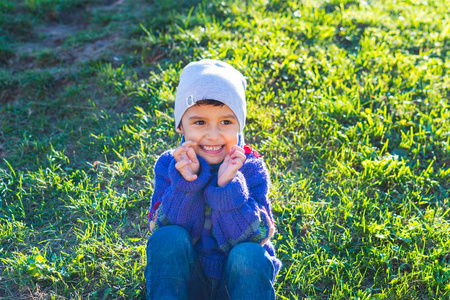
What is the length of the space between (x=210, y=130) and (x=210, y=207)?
1.42 ft

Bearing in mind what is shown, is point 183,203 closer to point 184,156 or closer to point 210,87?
point 184,156

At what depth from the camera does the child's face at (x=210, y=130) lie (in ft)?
7.88

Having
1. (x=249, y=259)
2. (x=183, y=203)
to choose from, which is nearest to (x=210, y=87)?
(x=183, y=203)

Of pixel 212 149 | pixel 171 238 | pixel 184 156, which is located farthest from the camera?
pixel 212 149

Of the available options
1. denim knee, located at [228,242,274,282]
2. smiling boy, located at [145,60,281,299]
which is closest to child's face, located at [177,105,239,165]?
smiling boy, located at [145,60,281,299]

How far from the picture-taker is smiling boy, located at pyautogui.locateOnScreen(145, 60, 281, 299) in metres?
2.16

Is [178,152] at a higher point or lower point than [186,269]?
higher

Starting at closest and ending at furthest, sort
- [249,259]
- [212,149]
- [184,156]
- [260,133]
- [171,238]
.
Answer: [249,259], [171,238], [184,156], [212,149], [260,133]

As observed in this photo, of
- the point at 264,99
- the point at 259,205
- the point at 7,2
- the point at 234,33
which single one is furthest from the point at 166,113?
the point at 7,2

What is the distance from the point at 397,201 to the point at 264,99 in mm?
1570

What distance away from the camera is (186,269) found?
2197mm

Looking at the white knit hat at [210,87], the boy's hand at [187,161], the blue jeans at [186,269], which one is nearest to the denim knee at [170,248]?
the blue jeans at [186,269]

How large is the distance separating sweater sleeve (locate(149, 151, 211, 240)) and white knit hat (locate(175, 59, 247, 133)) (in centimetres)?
34

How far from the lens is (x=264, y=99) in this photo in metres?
4.15
